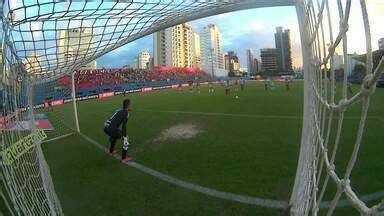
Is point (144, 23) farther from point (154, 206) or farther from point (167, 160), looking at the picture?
point (167, 160)

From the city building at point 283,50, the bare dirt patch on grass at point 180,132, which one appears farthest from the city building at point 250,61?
the bare dirt patch on grass at point 180,132

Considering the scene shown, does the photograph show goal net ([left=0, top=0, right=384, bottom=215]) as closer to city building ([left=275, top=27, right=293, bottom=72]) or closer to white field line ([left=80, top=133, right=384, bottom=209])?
white field line ([left=80, top=133, right=384, bottom=209])

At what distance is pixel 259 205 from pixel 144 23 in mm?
2919

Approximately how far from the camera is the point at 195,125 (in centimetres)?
1250

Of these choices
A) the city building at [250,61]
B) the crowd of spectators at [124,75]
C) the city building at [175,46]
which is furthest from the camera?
the city building at [250,61]

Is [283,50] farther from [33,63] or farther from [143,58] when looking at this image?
[33,63]

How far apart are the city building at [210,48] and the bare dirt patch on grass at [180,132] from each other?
307 feet

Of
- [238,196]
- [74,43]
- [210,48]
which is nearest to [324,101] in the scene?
[238,196]

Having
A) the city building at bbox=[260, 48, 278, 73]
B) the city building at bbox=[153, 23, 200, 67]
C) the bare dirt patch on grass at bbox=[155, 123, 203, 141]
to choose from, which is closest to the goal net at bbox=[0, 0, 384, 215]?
the bare dirt patch on grass at bbox=[155, 123, 203, 141]

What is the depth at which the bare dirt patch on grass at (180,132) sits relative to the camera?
1055 cm

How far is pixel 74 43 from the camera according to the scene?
548 centimetres

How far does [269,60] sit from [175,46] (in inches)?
911

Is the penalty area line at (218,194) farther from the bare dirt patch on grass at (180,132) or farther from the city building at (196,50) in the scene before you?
the city building at (196,50)

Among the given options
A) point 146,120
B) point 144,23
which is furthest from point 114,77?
point 144,23
